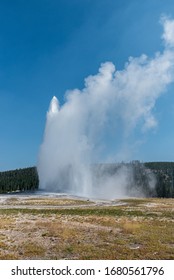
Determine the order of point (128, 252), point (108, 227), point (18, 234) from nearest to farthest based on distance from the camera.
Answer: point (128, 252)
point (18, 234)
point (108, 227)

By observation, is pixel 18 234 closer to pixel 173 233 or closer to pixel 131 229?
pixel 131 229

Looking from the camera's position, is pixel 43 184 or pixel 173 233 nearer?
pixel 173 233

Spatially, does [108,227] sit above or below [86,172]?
below

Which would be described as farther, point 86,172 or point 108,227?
point 86,172
